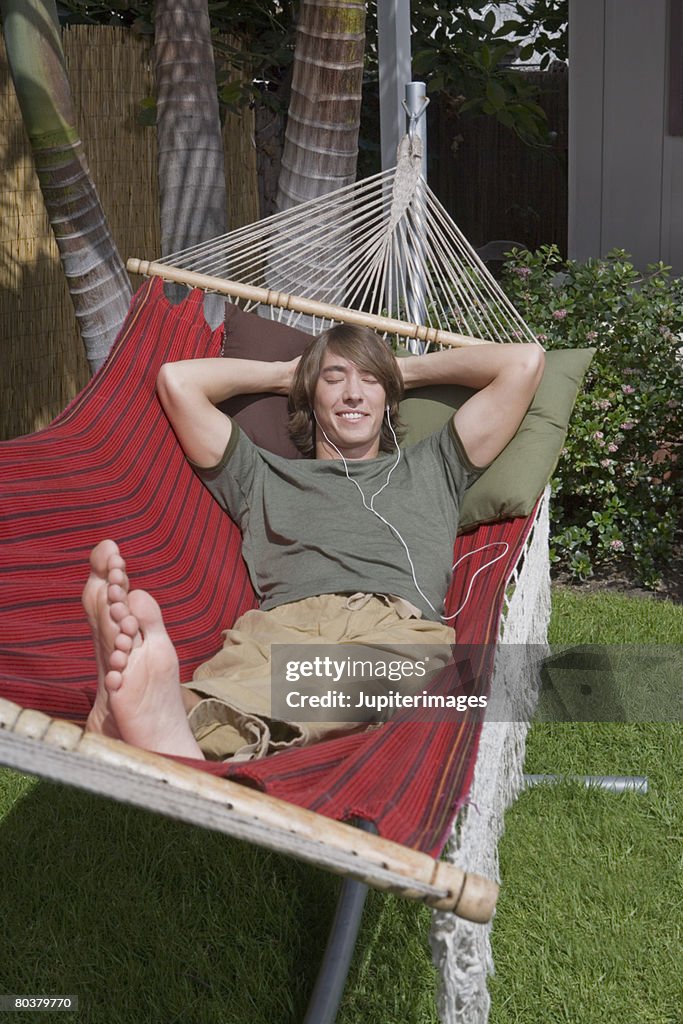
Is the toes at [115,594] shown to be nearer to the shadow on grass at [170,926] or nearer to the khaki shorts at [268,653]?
the khaki shorts at [268,653]

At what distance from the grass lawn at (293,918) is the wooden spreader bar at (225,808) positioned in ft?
2.31

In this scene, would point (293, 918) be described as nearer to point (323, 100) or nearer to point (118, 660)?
point (118, 660)

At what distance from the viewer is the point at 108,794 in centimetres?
110

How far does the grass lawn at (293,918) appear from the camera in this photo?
1.79m

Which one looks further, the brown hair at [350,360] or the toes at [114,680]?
the brown hair at [350,360]

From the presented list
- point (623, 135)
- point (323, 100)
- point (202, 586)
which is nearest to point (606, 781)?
point (202, 586)

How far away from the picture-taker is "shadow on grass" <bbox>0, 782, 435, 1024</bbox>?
181 cm

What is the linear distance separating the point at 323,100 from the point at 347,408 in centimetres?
112

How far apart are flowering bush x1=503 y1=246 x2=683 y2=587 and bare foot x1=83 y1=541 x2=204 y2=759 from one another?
2211 mm

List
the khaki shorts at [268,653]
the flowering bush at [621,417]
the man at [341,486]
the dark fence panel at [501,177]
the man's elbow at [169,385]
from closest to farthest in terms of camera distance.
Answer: the khaki shorts at [268,653]
the man at [341,486]
the man's elbow at [169,385]
the flowering bush at [621,417]
the dark fence panel at [501,177]

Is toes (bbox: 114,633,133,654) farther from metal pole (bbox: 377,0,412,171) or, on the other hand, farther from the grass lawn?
metal pole (bbox: 377,0,412,171)

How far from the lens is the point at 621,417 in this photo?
340 cm

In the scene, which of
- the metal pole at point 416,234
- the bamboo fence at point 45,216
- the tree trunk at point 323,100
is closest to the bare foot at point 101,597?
the metal pole at point 416,234

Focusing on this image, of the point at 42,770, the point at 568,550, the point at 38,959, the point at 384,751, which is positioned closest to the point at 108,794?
the point at 42,770
